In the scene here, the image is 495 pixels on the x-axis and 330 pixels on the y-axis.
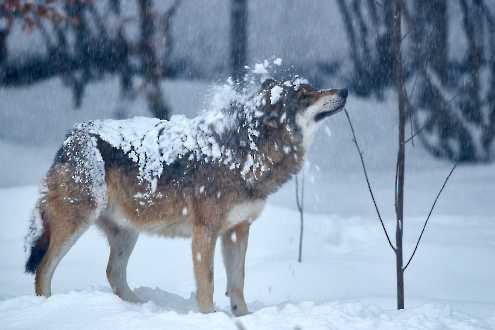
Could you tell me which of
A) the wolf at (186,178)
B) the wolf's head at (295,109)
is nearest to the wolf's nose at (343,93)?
the wolf at (186,178)

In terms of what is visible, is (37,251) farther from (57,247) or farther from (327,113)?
(327,113)

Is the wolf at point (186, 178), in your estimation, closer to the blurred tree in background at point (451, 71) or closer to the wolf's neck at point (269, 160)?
the wolf's neck at point (269, 160)

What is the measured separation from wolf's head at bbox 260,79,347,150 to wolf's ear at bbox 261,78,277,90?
15 millimetres

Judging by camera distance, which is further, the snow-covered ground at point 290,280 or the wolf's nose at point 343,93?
the wolf's nose at point 343,93

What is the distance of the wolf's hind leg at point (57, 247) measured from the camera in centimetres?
393

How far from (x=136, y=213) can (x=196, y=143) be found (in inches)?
23.9

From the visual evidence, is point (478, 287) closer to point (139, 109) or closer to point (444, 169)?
point (444, 169)

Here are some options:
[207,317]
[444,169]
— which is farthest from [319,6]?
[207,317]

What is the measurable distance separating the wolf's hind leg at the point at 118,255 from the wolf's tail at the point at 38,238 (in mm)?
368

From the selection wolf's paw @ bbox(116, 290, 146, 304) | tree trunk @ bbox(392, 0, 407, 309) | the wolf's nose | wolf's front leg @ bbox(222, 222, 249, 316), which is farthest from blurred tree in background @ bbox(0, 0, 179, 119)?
the wolf's nose

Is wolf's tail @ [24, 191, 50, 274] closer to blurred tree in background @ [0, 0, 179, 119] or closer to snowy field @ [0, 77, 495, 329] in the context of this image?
snowy field @ [0, 77, 495, 329]

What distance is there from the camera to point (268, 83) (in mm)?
3842

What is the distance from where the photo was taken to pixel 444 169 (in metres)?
9.31

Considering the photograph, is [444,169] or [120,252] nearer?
[120,252]
